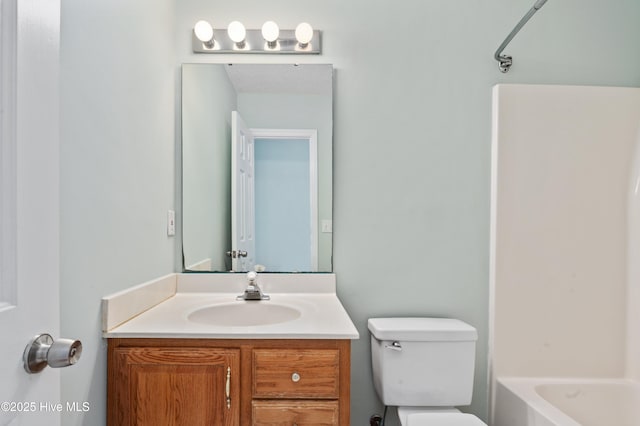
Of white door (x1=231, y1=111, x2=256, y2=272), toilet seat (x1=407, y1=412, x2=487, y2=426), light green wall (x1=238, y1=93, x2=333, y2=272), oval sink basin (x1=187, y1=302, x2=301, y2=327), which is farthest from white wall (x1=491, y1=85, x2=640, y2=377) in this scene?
white door (x1=231, y1=111, x2=256, y2=272)

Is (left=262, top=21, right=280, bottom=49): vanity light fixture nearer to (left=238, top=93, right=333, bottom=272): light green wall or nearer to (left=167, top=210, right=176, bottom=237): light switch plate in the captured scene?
(left=238, top=93, right=333, bottom=272): light green wall

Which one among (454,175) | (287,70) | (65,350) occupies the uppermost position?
(287,70)

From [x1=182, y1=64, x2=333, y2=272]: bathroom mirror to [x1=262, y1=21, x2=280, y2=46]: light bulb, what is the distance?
121 mm

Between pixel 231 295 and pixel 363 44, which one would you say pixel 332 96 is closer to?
pixel 363 44

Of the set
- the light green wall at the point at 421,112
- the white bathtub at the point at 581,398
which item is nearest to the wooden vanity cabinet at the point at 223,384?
the light green wall at the point at 421,112

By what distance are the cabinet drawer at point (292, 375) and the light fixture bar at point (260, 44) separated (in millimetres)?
1318

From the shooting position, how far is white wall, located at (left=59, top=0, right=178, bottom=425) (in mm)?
1036

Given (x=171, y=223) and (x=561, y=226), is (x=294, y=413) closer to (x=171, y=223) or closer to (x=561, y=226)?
(x=171, y=223)

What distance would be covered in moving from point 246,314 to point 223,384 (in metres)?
0.43

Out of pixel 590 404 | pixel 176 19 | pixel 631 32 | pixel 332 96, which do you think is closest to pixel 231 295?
pixel 332 96

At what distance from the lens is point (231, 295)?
1.79 metres

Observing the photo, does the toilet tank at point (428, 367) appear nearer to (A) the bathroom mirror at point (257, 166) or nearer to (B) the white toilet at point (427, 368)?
(B) the white toilet at point (427, 368)

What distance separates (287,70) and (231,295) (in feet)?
3.51

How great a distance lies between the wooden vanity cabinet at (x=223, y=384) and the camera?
48.5 inches
